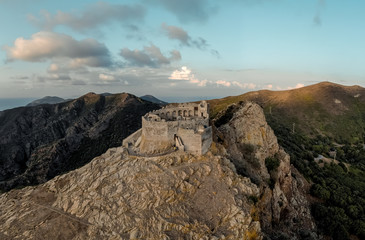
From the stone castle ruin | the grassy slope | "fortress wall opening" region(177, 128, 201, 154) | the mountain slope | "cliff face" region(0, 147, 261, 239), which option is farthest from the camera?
the mountain slope

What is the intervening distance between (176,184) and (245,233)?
1035 centimetres

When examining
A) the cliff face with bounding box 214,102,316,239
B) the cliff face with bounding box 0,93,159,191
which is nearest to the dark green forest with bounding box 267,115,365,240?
the cliff face with bounding box 214,102,316,239

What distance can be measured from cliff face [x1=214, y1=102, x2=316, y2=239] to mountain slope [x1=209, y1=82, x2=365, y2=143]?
66862mm

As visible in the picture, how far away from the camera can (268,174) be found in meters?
41.5

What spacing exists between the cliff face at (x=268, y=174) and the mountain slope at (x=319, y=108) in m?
66.9

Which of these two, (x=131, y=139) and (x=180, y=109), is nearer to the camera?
(x=131, y=139)

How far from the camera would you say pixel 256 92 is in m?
184

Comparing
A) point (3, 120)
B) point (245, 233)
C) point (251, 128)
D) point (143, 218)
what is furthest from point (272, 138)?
point (3, 120)

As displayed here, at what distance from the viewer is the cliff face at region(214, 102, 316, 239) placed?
3609cm

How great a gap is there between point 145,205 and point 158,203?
1.67 metres

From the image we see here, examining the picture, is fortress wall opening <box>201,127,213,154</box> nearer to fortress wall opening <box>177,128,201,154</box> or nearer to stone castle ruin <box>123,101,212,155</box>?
stone castle ruin <box>123,101,212,155</box>

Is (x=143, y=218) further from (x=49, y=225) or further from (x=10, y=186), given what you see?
(x=10, y=186)

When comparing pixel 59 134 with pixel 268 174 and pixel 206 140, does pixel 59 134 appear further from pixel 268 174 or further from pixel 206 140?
pixel 268 174

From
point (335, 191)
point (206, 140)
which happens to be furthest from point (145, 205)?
point (335, 191)
